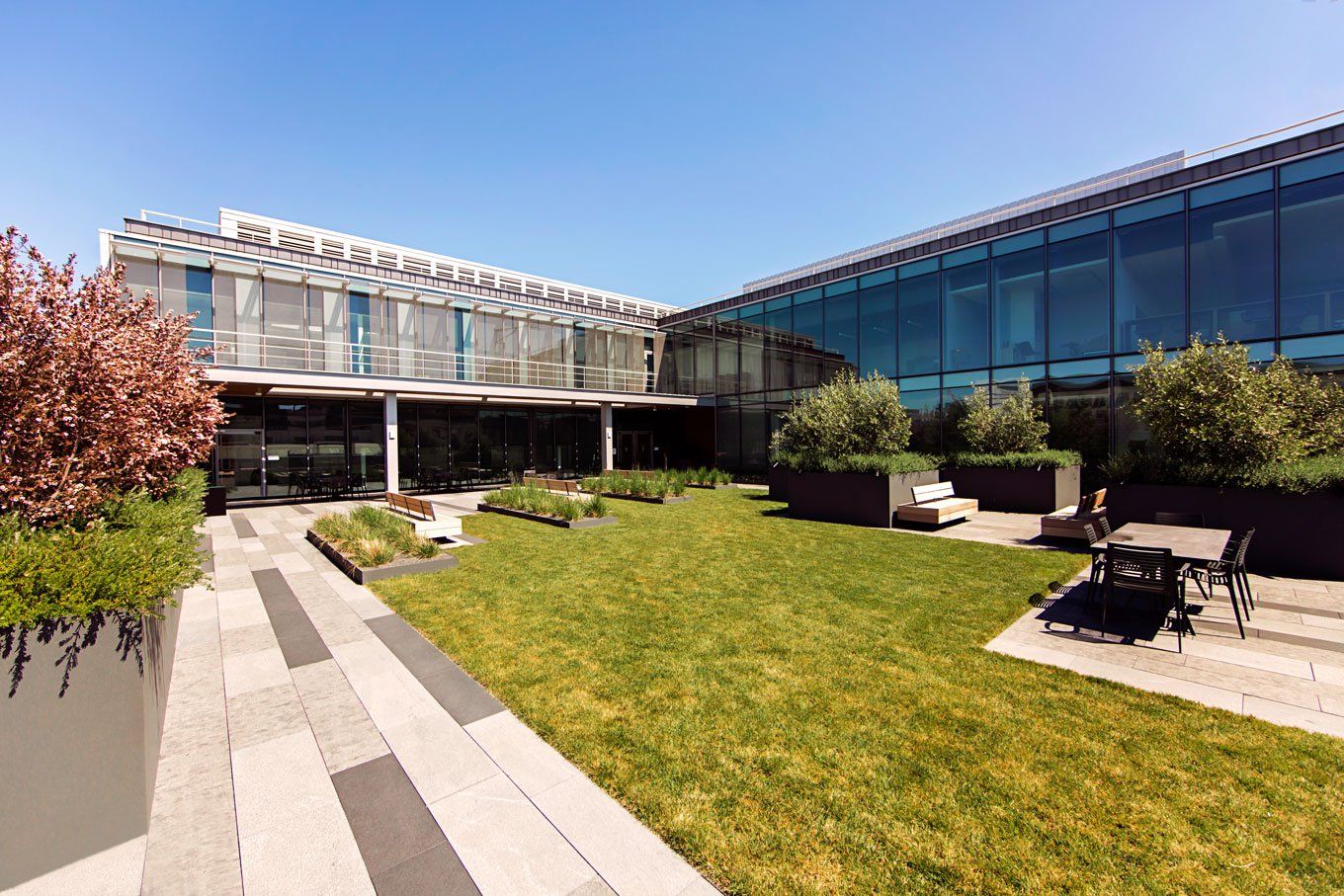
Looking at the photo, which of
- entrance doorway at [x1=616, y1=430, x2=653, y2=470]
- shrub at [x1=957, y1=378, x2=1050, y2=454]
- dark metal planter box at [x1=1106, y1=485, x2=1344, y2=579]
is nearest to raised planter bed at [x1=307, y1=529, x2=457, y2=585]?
dark metal planter box at [x1=1106, y1=485, x2=1344, y2=579]

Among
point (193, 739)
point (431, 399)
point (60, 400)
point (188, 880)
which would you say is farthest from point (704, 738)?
point (431, 399)

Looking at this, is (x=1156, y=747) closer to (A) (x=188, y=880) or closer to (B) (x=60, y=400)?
(A) (x=188, y=880)

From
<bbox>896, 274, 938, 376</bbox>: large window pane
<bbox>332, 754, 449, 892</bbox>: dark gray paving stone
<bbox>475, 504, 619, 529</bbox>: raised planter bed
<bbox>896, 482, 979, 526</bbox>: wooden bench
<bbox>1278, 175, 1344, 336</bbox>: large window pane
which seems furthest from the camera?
<bbox>896, 274, 938, 376</bbox>: large window pane

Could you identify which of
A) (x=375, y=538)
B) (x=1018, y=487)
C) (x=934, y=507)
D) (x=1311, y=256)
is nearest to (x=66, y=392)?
(x=375, y=538)

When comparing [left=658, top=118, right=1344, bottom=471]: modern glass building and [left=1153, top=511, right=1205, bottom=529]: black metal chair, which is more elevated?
[left=658, top=118, right=1344, bottom=471]: modern glass building

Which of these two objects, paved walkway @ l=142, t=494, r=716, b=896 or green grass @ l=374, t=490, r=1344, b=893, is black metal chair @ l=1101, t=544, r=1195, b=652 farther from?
paved walkway @ l=142, t=494, r=716, b=896

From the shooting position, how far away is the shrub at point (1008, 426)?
16484 mm

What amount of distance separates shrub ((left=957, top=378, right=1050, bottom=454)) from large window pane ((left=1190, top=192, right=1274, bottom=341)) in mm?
4560

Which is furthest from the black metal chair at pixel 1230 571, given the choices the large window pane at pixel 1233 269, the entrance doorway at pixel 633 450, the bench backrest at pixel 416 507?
the entrance doorway at pixel 633 450

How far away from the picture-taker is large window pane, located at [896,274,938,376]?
20.6m

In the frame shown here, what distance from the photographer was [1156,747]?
383cm

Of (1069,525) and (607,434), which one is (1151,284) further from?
(607,434)

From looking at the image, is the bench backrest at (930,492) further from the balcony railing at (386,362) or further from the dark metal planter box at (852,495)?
the balcony railing at (386,362)

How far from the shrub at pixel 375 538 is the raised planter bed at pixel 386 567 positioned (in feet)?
0.39
